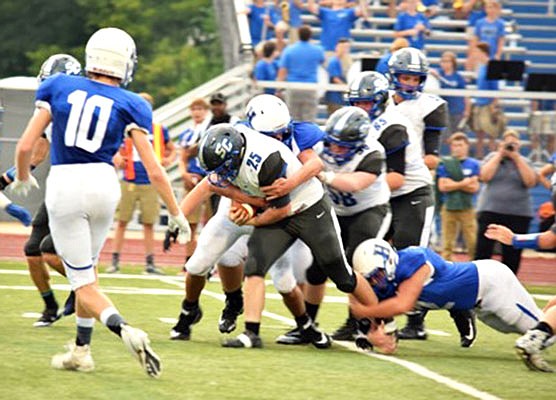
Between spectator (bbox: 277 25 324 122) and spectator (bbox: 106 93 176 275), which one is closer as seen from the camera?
spectator (bbox: 106 93 176 275)

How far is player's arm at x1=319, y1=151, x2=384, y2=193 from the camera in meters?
9.26

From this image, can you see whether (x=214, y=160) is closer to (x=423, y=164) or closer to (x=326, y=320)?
(x=423, y=164)

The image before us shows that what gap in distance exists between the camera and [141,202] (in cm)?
1511

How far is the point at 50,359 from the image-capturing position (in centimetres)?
827

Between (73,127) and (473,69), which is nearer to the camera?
(73,127)

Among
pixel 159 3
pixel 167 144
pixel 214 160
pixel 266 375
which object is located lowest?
pixel 159 3

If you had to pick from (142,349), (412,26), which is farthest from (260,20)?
(142,349)

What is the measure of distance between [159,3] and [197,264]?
92.8 feet

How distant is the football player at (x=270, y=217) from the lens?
873cm

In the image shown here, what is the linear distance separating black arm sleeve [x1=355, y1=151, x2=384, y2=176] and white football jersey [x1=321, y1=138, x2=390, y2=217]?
0.02m

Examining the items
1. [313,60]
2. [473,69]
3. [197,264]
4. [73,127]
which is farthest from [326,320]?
[473,69]

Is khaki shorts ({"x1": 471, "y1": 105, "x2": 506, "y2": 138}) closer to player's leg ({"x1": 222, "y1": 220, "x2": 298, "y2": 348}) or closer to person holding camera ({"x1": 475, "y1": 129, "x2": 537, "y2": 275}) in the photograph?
person holding camera ({"x1": 475, "y1": 129, "x2": 537, "y2": 275})

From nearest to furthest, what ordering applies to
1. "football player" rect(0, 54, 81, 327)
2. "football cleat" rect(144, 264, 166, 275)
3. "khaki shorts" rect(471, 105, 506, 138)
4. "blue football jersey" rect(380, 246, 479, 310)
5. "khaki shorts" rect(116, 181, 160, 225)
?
"blue football jersey" rect(380, 246, 479, 310) < "football player" rect(0, 54, 81, 327) < "football cleat" rect(144, 264, 166, 275) < "khaki shorts" rect(116, 181, 160, 225) < "khaki shorts" rect(471, 105, 506, 138)

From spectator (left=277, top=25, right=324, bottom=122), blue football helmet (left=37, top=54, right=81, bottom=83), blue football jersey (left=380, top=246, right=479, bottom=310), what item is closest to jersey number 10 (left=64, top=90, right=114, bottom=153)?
blue football helmet (left=37, top=54, right=81, bottom=83)
